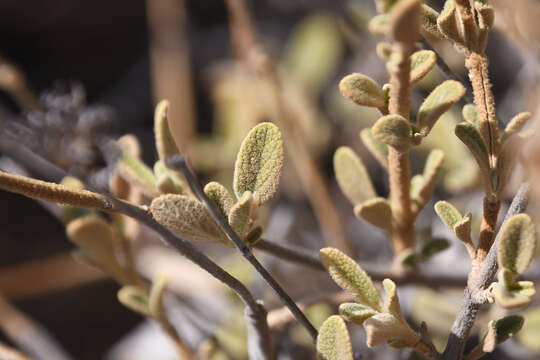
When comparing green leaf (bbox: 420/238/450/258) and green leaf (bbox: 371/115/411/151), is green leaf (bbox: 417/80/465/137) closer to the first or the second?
green leaf (bbox: 371/115/411/151)

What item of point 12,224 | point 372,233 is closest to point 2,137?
point 372,233

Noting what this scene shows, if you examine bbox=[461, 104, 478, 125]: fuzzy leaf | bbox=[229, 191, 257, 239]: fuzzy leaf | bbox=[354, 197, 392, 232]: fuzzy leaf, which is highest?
bbox=[461, 104, 478, 125]: fuzzy leaf

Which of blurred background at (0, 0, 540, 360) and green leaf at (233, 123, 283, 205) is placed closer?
green leaf at (233, 123, 283, 205)

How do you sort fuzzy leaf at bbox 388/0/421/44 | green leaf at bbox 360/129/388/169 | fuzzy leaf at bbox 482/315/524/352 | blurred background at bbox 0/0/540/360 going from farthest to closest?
blurred background at bbox 0/0/540/360 → green leaf at bbox 360/129/388/169 → fuzzy leaf at bbox 482/315/524/352 → fuzzy leaf at bbox 388/0/421/44

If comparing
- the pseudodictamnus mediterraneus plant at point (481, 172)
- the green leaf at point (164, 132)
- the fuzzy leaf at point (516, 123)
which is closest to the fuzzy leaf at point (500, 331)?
the pseudodictamnus mediterraneus plant at point (481, 172)

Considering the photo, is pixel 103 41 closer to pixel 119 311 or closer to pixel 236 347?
pixel 119 311

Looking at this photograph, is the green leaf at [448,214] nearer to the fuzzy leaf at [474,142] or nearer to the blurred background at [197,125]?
the fuzzy leaf at [474,142]

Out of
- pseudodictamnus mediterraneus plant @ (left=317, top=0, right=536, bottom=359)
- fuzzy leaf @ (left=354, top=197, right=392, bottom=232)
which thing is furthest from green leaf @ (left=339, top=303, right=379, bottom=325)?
fuzzy leaf @ (left=354, top=197, right=392, bottom=232)
